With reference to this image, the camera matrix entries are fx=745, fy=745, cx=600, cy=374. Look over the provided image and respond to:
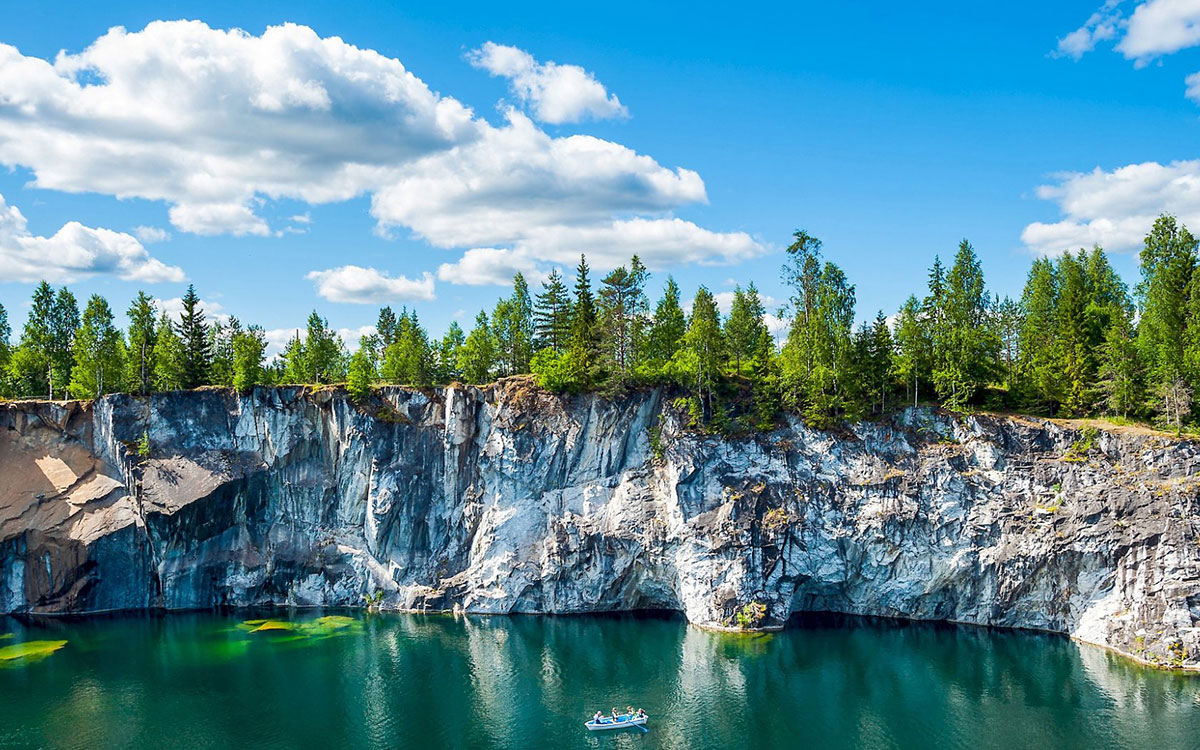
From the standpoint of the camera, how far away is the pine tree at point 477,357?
74375mm

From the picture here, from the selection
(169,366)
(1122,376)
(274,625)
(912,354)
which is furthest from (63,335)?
(1122,376)

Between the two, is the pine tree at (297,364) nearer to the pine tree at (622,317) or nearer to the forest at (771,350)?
the forest at (771,350)

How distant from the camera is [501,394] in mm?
67938

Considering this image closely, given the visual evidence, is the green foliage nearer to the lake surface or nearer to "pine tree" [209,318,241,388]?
the lake surface

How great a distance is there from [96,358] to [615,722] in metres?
62.4

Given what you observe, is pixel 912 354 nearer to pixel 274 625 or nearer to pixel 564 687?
pixel 564 687

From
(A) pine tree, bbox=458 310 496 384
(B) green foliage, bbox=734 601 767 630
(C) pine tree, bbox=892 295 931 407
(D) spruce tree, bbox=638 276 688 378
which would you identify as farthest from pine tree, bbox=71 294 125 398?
(C) pine tree, bbox=892 295 931 407

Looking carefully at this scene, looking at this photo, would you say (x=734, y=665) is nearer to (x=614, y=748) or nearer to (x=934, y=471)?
(x=614, y=748)

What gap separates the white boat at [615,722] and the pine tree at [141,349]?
5472 centimetres

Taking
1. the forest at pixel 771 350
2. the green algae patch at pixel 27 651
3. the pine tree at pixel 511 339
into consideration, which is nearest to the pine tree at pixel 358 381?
the forest at pixel 771 350

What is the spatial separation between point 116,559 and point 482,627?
33947mm

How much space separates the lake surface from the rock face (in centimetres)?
364

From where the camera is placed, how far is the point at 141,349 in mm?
71312

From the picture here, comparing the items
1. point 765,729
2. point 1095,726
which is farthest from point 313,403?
point 1095,726
